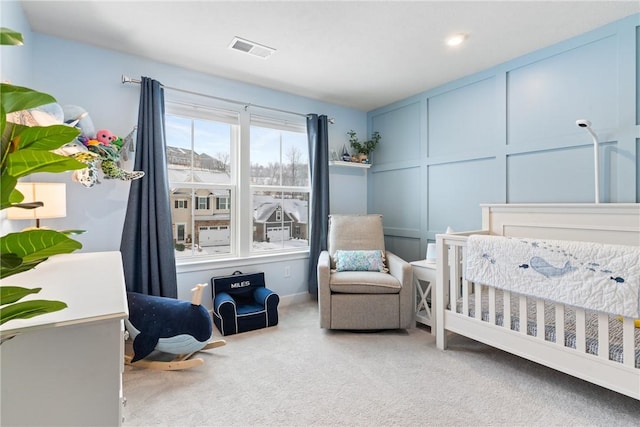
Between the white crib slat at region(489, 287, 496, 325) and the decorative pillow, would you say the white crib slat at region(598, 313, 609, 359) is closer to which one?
the white crib slat at region(489, 287, 496, 325)

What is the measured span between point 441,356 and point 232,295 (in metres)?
1.87

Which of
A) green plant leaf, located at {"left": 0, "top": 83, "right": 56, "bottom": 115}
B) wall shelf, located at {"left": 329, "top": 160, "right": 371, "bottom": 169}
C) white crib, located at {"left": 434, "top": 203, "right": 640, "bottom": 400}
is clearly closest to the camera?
green plant leaf, located at {"left": 0, "top": 83, "right": 56, "bottom": 115}

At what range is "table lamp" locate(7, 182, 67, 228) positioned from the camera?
5.47 ft

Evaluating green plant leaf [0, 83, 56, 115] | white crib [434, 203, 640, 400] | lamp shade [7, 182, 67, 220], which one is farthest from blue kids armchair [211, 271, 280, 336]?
green plant leaf [0, 83, 56, 115]

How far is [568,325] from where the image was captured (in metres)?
1.86

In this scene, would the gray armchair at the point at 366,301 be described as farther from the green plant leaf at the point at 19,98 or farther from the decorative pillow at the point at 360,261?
the green plant leaf at the point at 19,98

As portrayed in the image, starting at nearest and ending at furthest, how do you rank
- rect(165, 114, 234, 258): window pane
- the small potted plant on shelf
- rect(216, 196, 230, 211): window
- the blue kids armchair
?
Answer: the blue kids armchair < rect(165, 114, 234, 258): window pane < rect(216, 196, 230, 211): window < the small potted plant on shelf

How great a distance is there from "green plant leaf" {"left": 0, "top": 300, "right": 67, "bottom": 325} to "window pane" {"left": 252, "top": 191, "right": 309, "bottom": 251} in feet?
8.58

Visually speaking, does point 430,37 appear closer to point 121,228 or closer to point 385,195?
point 385,195

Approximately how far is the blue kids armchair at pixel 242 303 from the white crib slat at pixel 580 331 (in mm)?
2092

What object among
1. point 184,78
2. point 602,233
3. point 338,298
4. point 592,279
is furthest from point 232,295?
point 602,233

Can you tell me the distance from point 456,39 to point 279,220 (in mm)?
2333

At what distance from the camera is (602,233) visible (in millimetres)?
2102

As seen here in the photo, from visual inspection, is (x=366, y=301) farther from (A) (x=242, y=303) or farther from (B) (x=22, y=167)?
(B) (x=22, y=167)
